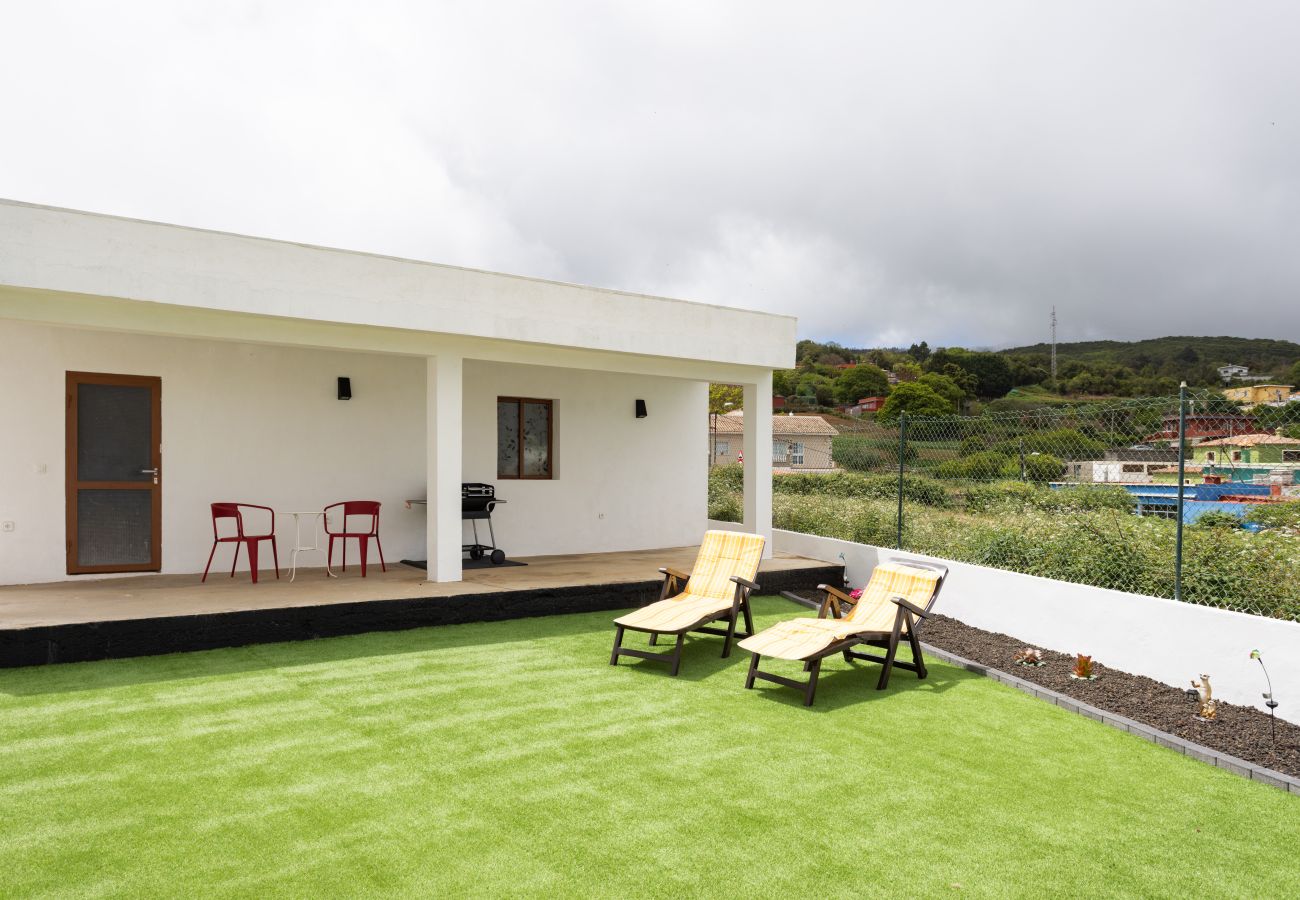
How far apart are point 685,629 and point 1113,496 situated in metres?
4.55

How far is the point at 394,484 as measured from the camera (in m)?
10.7

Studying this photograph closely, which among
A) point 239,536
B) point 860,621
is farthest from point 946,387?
point 239,536

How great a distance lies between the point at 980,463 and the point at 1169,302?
329 feet

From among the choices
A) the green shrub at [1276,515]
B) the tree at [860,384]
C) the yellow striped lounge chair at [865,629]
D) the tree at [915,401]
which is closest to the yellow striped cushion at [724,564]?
the yellow striped lounge chair at [865,629]

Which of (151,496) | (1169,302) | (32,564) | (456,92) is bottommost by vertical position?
(32,564)

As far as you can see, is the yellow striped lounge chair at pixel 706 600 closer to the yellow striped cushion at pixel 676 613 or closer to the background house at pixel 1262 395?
the yellow striped cushion at pixel 676 613

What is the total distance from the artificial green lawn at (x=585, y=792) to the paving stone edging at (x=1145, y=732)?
0.09 metres

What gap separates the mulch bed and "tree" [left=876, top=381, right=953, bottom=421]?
173ft

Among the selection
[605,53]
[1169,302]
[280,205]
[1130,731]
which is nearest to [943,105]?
[605,53]

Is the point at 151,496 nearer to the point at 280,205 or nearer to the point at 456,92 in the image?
the point at 456,92

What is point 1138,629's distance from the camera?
6781mm

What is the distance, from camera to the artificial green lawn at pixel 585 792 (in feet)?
10.9

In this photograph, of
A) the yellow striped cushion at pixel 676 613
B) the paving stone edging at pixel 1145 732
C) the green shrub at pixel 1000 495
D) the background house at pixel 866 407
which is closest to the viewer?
the paving stone edging at pixel 1145 732

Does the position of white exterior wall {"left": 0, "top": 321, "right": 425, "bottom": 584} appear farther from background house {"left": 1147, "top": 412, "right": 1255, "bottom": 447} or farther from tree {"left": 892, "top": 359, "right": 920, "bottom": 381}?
tree {"left": 892, "top": 359, "right": 920, "bottom": 381}
